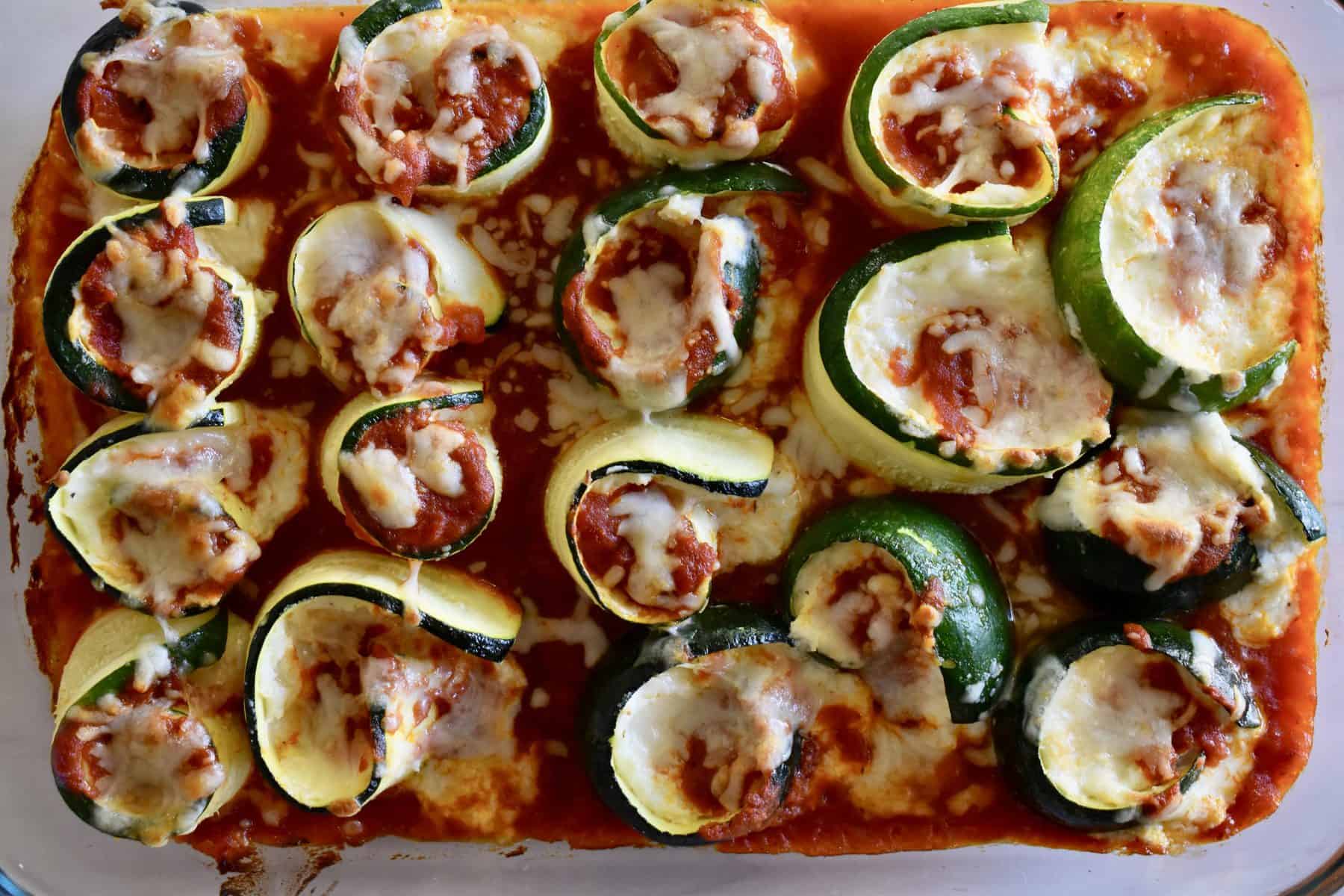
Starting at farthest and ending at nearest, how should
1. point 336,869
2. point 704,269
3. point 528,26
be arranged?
1. point 336,869
2. point 528,26
3. point 704,269

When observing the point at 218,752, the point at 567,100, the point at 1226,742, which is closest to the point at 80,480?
the point at 218,752

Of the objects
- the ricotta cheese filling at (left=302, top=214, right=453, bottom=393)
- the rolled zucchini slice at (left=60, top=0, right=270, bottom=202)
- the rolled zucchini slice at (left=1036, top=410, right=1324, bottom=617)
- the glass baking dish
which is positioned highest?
the rolled zucchini slice at (left=60, top=0, right=270, bottom=202)

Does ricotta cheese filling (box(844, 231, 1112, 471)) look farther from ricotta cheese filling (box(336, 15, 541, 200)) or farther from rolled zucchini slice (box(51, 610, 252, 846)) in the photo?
rolled zucchini slice (box(51, 610, 252, 846))

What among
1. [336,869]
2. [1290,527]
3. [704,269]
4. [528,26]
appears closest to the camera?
[704,269]

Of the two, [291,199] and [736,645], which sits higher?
[291,199]

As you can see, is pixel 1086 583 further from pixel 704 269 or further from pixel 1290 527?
pixel 704 269

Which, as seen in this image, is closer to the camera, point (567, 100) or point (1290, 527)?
point (1290, 527)

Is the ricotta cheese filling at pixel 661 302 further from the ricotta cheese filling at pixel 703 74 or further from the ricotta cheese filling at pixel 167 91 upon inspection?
the ricotta cheese filling at pixel 167 91

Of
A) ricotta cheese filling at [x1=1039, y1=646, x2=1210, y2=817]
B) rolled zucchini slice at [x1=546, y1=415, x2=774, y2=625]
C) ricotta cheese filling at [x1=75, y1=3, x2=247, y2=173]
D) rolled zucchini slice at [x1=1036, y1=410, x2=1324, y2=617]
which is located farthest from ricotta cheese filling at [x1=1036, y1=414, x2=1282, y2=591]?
ricotta cheese filling at [x1=75, y1=3, x2=247, y2=173]
